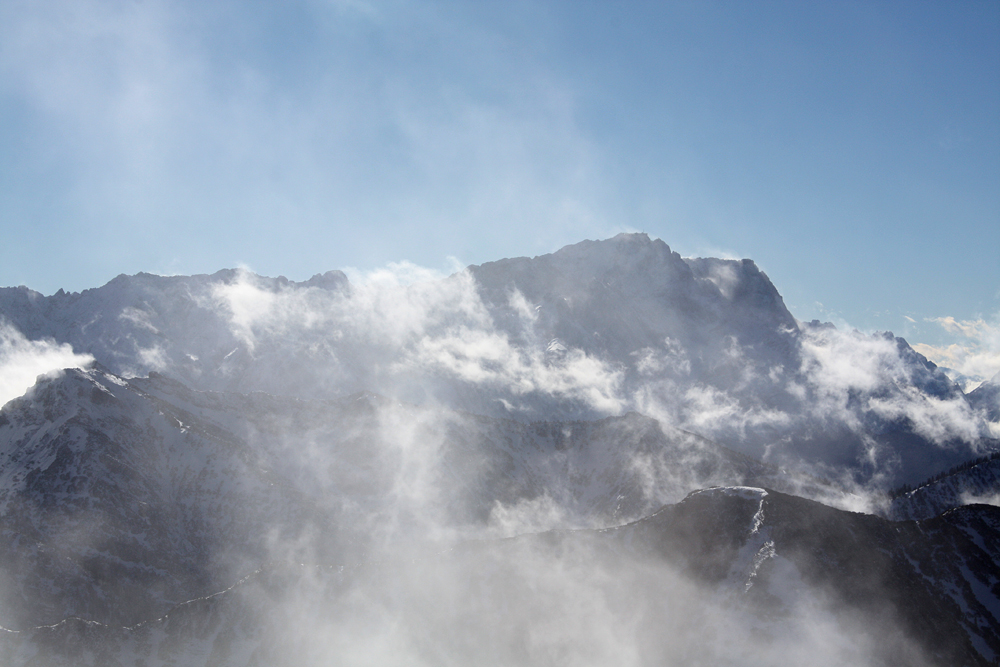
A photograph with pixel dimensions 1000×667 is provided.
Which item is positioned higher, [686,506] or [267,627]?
[686,506]

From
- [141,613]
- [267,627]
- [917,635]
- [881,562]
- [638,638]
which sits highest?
[881,562]

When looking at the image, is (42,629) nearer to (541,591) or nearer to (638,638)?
(541,591)

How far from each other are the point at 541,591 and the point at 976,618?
211 feet

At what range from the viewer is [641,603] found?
398ft

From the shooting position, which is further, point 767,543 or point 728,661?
point 767,543

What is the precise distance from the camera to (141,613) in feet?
652

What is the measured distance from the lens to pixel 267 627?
13275 cm

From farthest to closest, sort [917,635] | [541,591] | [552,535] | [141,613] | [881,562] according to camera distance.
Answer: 1. [141,613]
2. [552,535]
3. [541,591]
4. [881,562]
5. [917,635]

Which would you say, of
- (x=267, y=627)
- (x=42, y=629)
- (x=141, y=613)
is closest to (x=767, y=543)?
(x=267, y=627)

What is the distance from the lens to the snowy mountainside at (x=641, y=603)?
350 feet

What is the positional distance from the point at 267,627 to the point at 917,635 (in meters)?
103

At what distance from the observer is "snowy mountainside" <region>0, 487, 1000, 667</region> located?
10669 centimetres

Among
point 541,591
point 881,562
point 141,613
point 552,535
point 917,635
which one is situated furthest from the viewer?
point 141,613

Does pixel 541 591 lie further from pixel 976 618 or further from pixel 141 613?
pixel 141 613
